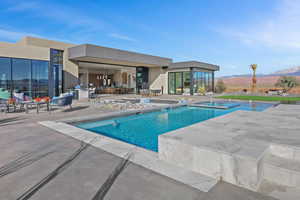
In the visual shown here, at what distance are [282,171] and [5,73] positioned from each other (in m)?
13.0

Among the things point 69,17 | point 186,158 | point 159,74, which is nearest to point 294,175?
point 186,158

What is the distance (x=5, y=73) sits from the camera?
988 cm

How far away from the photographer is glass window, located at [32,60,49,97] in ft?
36.3

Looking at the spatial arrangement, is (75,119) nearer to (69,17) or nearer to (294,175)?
(294,175)

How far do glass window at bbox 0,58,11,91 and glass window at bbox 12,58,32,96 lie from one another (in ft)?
0.77

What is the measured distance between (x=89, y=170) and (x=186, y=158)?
131 centimetres

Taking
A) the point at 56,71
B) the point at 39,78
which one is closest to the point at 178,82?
the point at 56,71

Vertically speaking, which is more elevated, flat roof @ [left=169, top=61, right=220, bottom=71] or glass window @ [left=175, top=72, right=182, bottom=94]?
flat roof @ [left=169, top=61, right=220, bottom=71]

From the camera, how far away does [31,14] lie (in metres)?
11.4

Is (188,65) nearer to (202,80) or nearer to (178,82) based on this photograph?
(178,82)

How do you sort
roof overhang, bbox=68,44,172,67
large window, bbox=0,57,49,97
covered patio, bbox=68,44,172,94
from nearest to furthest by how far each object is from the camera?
1. large window, bbox=0,57,49,97
2. roof overhang, bbox=68,44,172,67
3. covered patio, bbox=68,44,172,94

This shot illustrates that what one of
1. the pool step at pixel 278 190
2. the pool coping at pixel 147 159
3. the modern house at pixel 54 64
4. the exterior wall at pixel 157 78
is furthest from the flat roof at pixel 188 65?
the pool step at pixel 278 190

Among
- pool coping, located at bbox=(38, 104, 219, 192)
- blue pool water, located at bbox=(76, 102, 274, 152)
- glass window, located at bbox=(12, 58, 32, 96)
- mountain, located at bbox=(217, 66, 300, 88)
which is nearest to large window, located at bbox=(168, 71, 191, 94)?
blue pool water, located at bbox=(76, 102, 274, 152)

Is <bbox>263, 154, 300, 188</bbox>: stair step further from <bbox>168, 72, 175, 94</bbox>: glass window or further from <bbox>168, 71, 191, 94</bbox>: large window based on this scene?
<bbox>168, 72, 175, 94</bbox>: glass window
